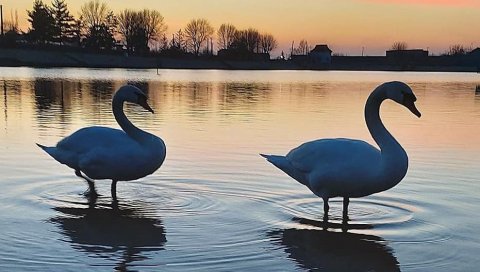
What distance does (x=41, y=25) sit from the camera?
101 meters

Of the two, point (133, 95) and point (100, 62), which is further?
point (100, 62)

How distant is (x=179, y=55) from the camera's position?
327ft

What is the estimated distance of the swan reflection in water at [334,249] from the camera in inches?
182

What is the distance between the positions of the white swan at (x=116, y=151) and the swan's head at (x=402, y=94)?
2351 millimetres

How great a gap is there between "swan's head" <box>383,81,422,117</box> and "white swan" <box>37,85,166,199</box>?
235 centimetres

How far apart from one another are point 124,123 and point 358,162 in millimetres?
2726

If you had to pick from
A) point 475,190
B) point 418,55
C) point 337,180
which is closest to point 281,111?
point 475,190

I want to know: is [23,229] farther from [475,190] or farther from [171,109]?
[171,109]

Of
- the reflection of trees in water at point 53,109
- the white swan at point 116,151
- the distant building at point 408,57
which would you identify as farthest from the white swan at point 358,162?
the distant building at point 408,57

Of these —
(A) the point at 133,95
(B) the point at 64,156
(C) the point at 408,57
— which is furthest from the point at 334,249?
(C) the point at 408,57

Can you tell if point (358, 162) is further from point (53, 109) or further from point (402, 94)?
point (53, 109)

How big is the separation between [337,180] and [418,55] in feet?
424

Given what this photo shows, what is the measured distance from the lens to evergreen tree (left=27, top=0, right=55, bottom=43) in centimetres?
10112

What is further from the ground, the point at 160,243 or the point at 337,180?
the point at 337,180
